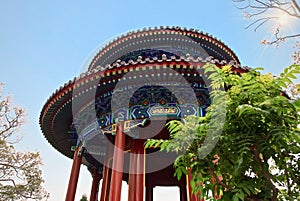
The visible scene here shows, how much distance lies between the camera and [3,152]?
14.5 metres

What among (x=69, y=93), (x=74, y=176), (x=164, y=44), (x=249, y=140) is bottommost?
(x=249, y=140)

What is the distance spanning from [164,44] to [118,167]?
531 centimetres

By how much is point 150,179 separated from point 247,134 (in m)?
9.05

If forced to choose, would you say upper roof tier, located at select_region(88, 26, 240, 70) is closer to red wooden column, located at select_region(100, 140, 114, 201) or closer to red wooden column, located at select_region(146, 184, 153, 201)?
red wooden column, located at select_region(100, 140, 114, 201)

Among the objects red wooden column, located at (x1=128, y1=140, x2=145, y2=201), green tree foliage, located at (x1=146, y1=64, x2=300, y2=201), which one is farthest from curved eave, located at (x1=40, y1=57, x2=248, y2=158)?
green tree foliage, located at (x1=146, y1=64, x2=300, y2=201)

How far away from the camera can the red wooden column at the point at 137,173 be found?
20.9 feet

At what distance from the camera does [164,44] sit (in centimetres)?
995

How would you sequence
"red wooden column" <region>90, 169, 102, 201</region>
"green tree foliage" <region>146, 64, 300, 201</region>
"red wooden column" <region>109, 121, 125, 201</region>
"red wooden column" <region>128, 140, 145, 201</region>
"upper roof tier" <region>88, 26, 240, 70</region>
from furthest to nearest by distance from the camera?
"upper roof tier" <region>88, 26, 240, 70</region>, "red wooden column" <region>90, 169, 102, 201</region>, "red wooden column" <region>128, 140, 145, 201</region>, "red wooden column" <region>109, 121, 125, 201</region>, "green tree foliage" <region>146, 64, 300, 201</region>

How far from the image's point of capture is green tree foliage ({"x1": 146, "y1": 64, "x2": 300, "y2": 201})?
2428 mm

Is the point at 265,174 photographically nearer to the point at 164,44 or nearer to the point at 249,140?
the point at 249,140

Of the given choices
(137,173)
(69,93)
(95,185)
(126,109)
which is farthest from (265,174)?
(95,185)

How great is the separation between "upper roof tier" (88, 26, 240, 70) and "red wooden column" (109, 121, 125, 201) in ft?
13.3

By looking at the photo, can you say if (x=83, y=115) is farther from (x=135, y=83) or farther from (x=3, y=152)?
(x=3, y=152)

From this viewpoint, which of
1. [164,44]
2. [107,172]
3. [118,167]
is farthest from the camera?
[164,44]
